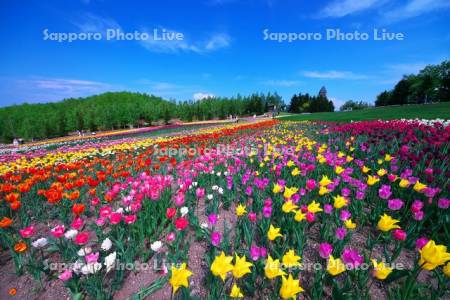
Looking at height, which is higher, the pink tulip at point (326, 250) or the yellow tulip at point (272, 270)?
the yellow tulip at point (272, 270)

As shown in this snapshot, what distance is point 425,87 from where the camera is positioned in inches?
2279

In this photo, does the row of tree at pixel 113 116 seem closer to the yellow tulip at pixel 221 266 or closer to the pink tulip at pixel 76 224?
the pink tulip at pixel 76 224

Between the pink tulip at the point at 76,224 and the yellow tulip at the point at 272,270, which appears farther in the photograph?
the pink tulip at the point at 76,224

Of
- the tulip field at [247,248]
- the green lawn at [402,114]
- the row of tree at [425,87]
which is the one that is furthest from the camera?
the row of tree at [425,87]

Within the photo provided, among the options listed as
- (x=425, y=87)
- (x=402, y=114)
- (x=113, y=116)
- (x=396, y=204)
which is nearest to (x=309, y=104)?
(x=425, y=87)

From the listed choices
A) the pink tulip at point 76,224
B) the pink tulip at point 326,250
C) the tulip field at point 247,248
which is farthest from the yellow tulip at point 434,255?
the pink tulip at point 76,224

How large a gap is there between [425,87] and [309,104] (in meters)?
30.9

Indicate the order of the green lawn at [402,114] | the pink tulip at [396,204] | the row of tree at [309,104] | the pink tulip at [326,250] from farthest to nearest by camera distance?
the row of tree at [309,104], the green lawn at [402,114], the pink tulip at [396,204], the pink tulip at [326,250]

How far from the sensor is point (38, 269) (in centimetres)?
209

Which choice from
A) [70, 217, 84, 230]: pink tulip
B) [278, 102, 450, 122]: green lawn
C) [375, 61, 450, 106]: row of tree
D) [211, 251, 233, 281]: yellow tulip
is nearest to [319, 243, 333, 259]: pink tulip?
[211, 251, 233, 281]: yellow tulip

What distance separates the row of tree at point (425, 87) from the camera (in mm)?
56513

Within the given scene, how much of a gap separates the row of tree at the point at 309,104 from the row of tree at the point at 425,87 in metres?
18.3

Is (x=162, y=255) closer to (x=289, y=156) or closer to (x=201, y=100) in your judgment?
(x=289, y=156)

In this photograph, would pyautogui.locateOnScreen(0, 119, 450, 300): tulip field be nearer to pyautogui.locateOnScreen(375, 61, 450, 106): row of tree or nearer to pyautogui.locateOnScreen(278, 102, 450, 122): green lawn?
pyautogui.locateOnScreen(278, 102, 450, 122): green lawn
